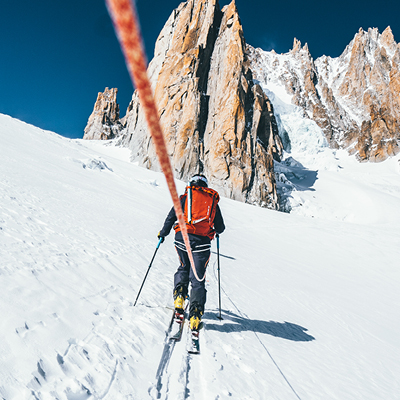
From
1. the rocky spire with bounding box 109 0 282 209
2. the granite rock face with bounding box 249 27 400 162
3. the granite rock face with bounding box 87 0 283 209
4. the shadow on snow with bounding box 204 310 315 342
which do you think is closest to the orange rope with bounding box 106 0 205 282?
the shadow on snow with bounding box 204 310 315 342

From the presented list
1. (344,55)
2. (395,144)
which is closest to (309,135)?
(395,144)

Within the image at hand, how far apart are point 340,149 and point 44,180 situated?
9298cm

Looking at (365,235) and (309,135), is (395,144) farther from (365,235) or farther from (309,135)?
(365,235)

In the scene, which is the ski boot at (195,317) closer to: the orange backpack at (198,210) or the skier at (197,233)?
the skier at (197,233)

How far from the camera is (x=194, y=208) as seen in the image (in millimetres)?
3242

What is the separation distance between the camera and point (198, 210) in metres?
3.25

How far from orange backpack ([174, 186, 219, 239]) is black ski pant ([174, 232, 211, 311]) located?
4.5 inches

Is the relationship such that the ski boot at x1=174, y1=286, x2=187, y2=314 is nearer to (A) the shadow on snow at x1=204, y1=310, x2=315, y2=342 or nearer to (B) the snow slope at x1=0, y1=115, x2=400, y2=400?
(B) the snow slope at x1=0, y1=115, x2=400, y2=400

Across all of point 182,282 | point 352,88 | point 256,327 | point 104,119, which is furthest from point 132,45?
point 352,88

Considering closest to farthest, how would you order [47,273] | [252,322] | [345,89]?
[47,273], [252,322], [345,89]

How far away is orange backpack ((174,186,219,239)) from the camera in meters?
3.23

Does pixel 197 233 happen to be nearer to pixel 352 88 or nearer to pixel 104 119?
pixel 104 119

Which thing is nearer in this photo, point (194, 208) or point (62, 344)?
point (62, 344)

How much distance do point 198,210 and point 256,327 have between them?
2.02 metres
